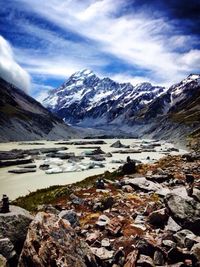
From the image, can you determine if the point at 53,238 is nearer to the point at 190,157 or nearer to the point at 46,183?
the point at 46,183

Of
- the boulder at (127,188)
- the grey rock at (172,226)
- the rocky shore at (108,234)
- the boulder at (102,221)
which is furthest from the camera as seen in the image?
the boulder at (127,188)

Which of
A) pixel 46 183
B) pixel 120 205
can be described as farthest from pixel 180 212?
pixel 46 183

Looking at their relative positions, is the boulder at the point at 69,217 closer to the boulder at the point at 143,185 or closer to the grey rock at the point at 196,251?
the grey rock at the point at 196,251

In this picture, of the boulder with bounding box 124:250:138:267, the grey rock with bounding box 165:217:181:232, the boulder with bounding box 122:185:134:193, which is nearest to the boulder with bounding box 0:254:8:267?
the boulder with bounding box 124:250:138:267

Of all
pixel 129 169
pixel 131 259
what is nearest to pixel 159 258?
pixel 131 259

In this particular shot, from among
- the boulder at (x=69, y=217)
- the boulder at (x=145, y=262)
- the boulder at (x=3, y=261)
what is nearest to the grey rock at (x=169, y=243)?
the boulder at (x=145, y=262)
